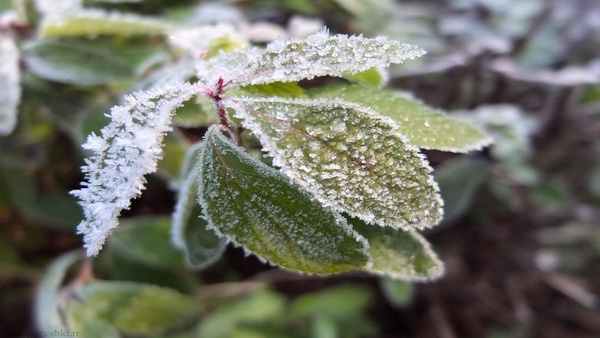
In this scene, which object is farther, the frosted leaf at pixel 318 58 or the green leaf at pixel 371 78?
→ the green leaf at pixel 371 78

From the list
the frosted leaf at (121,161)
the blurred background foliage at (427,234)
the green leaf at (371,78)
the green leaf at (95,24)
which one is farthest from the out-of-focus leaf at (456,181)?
the frosted leaf at (121,161)

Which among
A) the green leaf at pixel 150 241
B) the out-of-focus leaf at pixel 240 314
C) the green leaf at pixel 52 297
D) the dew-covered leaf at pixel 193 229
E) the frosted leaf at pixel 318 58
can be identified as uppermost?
the frosted leaf at pixel 318 58

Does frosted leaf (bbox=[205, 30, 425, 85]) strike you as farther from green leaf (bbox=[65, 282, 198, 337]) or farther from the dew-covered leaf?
green leaf (bbox=[65, 282, 198, 337])

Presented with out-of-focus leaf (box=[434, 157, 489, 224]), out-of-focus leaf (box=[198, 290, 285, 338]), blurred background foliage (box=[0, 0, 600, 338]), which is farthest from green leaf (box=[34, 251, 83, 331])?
out-of-focus leaf (box=[434, 157, 489, 224])

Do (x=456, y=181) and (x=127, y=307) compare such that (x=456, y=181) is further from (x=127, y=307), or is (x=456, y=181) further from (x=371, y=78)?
(x=127, y=307)

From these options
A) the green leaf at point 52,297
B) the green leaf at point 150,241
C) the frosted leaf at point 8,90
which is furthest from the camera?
the green leaf at point 150,241

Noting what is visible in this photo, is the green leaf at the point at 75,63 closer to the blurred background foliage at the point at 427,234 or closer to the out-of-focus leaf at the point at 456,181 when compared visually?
the blurred background foliage at the point at 427,234

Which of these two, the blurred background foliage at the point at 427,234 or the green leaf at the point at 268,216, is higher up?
the green leaf at the point at 268,216
